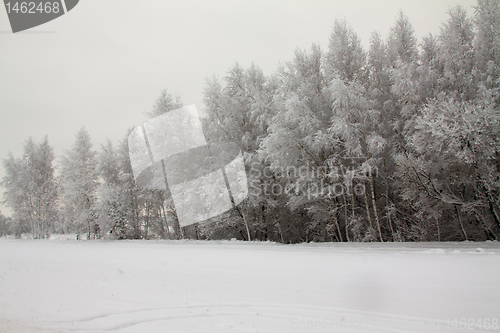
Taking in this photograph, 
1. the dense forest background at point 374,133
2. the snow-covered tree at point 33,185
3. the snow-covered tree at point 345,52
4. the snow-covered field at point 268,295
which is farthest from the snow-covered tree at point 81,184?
the snow-covered tree at point 345,52

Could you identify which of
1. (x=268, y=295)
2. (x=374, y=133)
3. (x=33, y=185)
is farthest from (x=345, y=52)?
(x=33, y=185)

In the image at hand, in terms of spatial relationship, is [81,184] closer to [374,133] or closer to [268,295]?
[374,133]

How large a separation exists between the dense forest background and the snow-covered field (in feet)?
16.6

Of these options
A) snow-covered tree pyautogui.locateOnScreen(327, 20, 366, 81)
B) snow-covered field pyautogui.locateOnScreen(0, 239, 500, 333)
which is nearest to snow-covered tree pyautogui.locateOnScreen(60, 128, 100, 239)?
snow-covered field pyautogui.locateOnScreen(0, 239, 500, 333)

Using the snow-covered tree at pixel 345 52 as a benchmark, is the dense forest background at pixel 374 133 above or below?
below

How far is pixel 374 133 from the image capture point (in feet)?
45.3

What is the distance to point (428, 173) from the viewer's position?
1270 centimetres

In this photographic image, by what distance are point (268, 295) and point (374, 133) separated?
10808 mm

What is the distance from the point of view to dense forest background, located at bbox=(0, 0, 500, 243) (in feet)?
38.8

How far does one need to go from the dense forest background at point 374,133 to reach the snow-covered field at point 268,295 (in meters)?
5.07

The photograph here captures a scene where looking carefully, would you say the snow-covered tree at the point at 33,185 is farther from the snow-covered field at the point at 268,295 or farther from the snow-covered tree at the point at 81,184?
the snow-covered field at the point at 268,295

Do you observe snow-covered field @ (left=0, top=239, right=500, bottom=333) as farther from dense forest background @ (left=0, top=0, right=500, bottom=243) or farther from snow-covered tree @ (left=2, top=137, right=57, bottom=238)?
snow-covered tree @ (left=2, top=137, right=57, bottom=238)

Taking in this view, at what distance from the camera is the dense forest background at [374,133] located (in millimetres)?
11820

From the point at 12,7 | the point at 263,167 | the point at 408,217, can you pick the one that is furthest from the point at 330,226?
the point at 12,7
